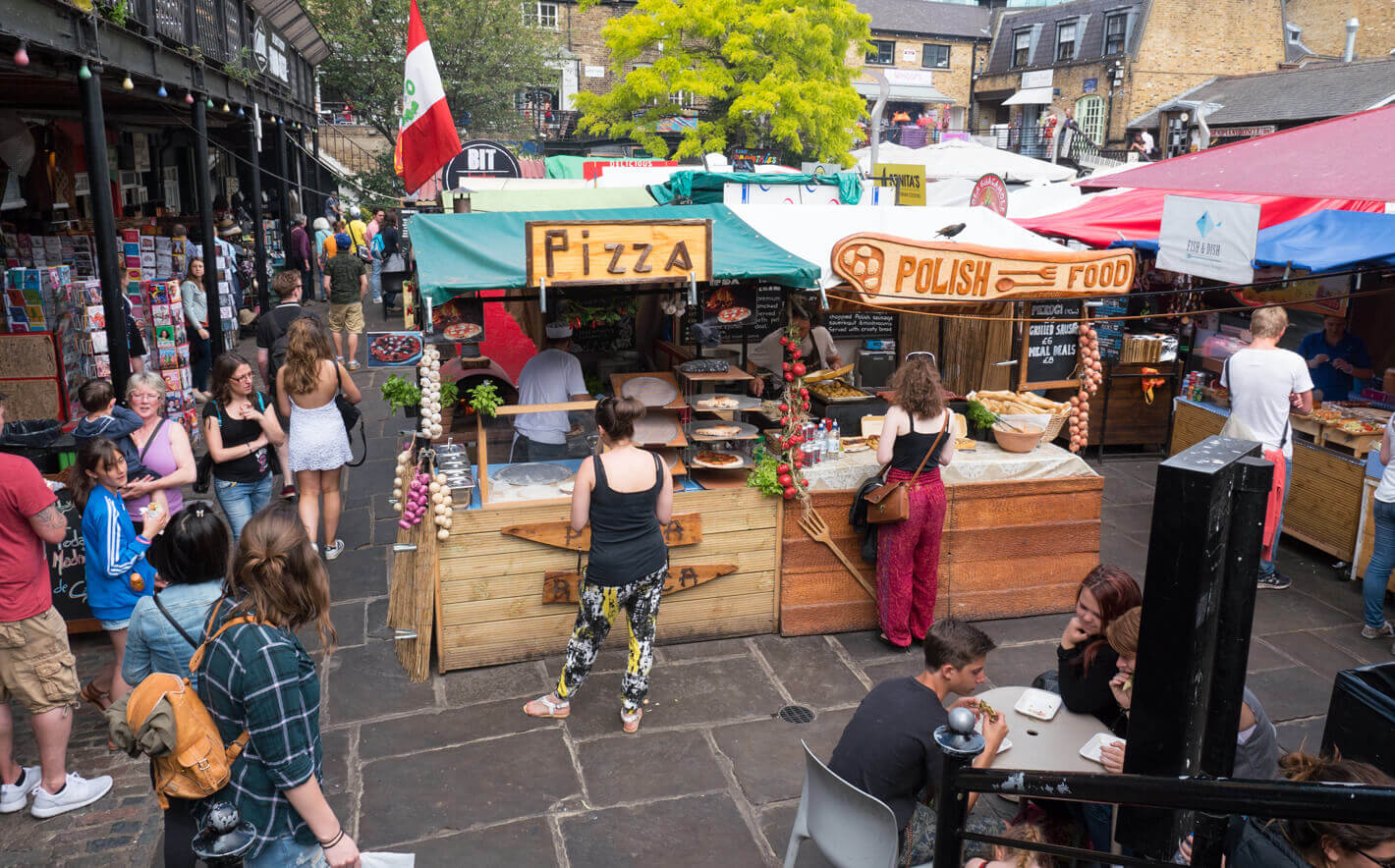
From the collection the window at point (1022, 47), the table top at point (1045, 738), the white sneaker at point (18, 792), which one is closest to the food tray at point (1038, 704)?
the table top at point (1045, 738)

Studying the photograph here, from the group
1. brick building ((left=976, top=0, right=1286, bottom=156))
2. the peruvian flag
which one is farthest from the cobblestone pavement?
brick building ((left=976, top=0, right=1286, bottom=156))

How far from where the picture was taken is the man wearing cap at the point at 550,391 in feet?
21.9

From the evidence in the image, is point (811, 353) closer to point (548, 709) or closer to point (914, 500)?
point (914, 500)

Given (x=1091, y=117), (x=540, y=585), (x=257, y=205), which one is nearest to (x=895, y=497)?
(x=540, y=585)

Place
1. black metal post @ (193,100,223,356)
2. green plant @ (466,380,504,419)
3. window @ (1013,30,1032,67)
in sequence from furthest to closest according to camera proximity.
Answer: window @ (1013,30,1032,67), black metal post @ (193,100,223,356), green plant @ (466,380,504,419)

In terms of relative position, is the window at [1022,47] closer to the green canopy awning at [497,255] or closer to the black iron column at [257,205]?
the black iron column at [257,205]

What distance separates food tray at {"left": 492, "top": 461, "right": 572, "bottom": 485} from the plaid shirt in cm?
322

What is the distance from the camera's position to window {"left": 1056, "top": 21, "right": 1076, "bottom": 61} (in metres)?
40.2

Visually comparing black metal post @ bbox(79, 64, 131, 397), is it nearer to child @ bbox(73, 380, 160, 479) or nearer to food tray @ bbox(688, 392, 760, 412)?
child @ bbox(73, 380, 160, 479)

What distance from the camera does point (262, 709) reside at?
8.96 ft

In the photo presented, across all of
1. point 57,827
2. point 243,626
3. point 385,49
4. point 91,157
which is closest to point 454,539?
point 57,827

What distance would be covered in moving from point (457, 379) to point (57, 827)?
368 cm

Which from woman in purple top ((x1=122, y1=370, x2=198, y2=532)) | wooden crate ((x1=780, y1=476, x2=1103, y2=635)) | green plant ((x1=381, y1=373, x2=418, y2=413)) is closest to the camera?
woman in purple top ((x1=122, y1=370, x2=198, y2=532))

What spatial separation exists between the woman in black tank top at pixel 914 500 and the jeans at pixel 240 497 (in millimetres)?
4085
